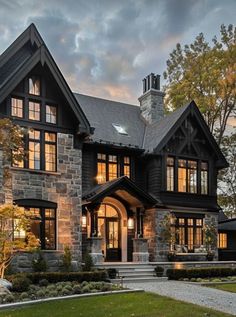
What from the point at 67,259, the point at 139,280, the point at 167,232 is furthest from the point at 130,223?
the point at 67,259

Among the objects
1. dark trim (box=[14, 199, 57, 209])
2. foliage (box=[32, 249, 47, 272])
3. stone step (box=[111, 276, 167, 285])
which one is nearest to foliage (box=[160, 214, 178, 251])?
stone step (box=[111, 276, 167, 285])

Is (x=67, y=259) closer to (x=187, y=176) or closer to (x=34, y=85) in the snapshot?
(x=34, y=85)

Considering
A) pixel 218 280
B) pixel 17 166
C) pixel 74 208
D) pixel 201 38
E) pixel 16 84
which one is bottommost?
pixel 218 280

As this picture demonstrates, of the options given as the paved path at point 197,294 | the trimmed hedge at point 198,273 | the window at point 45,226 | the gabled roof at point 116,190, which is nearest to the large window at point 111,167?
the gabled roof at point 116,190

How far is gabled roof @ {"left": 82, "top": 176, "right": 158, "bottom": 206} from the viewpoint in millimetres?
19469

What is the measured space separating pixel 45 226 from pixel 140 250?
16.0 feet

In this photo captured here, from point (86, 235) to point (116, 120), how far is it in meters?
7.06

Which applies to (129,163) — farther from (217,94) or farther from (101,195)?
(217,94)

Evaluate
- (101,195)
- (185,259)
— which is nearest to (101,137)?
(101,195)

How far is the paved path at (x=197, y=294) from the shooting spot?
12.4 m

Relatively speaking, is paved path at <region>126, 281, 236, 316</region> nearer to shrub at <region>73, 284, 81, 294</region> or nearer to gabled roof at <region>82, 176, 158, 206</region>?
shrub at <region>73, 284, 81, 294</region>

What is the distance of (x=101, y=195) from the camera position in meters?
19.5

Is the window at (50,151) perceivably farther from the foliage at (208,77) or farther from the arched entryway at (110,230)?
the foliage at (208,77)

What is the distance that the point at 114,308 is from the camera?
1134cm
